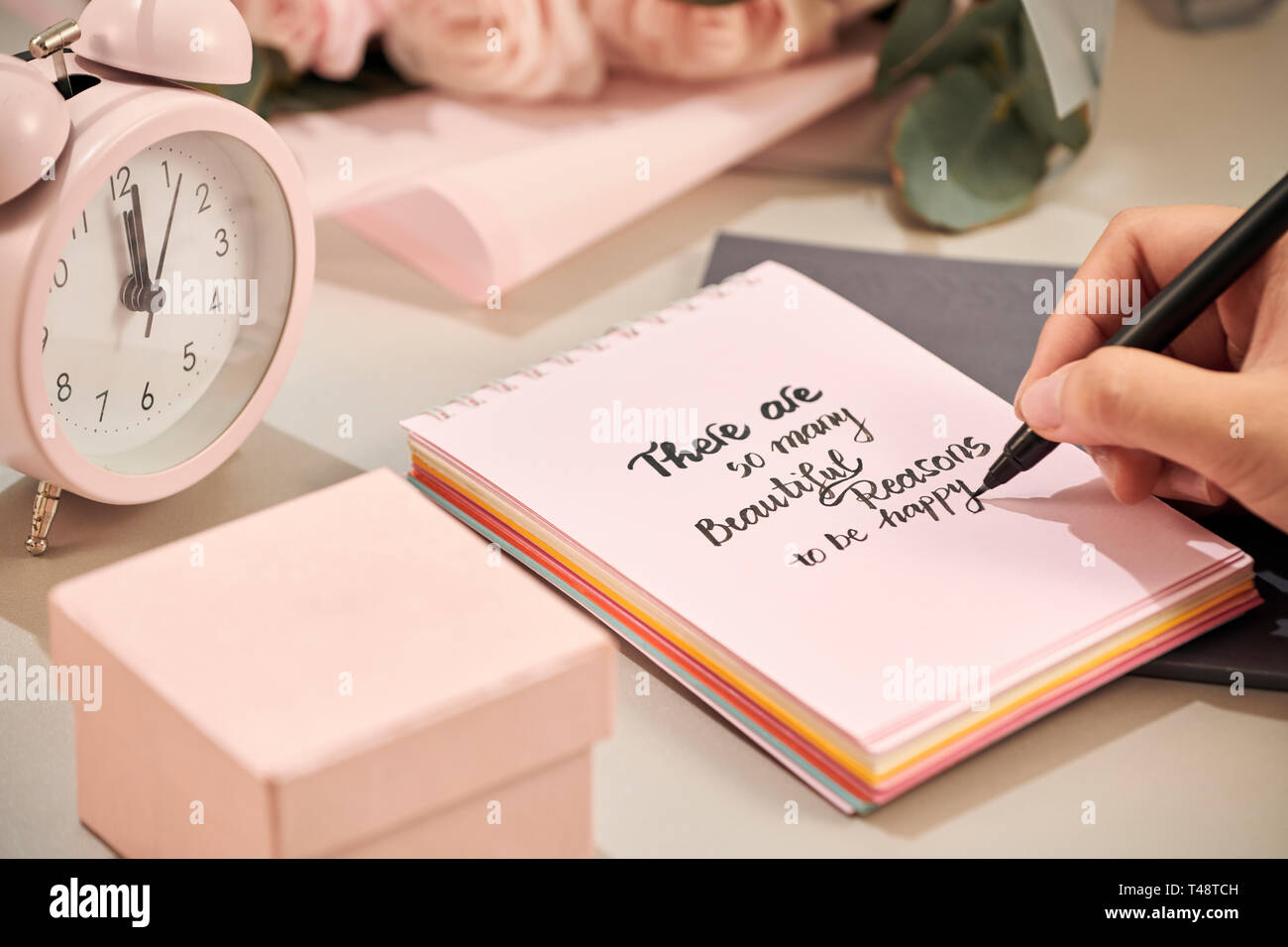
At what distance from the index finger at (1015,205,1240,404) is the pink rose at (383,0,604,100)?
1.55ft

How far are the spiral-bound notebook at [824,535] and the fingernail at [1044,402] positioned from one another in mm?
45

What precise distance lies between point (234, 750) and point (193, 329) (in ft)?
1.17

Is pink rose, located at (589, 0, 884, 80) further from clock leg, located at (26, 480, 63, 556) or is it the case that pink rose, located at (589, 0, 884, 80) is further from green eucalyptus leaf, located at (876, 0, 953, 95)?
clock leg, located at (26, 480, 63, 556)

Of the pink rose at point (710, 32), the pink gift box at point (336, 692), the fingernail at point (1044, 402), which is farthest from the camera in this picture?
the pink rose at point (710, 32)

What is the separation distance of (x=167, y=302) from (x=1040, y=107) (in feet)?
2.25

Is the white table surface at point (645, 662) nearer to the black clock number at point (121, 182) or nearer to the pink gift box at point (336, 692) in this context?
the pink gift box at point (336, 692)

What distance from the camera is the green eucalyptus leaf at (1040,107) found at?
3.43 feet

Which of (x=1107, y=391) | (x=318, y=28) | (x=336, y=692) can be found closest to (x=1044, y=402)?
(x=1107, y=391)

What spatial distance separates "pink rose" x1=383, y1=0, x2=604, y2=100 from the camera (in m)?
1.04

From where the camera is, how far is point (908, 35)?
1.11m

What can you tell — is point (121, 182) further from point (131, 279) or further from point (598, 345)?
point (598, 345)

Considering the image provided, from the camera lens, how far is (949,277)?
975mm

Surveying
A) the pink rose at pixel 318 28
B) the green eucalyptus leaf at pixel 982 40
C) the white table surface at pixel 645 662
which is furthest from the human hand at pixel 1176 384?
the pink rose at pixel 318 28

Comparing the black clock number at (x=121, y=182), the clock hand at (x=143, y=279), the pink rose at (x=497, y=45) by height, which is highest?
the pink rose at (x=497, y=45)
